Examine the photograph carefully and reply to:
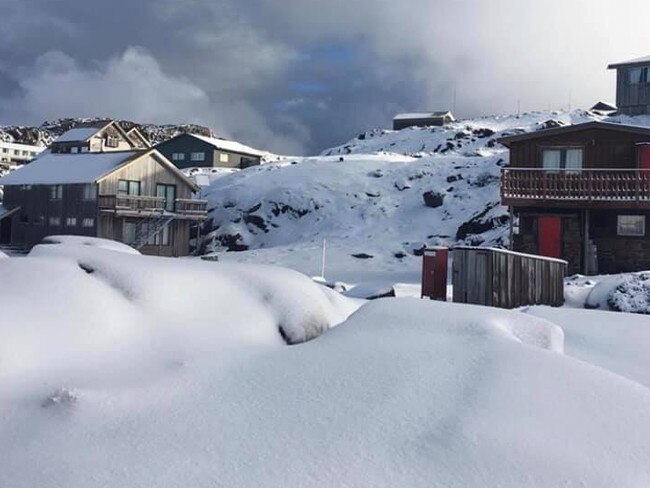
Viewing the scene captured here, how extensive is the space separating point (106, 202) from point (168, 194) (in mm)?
4575

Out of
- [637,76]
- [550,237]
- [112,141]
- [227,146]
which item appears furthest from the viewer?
[227,146]

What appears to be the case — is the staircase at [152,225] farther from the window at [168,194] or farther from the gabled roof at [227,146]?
Answer: the gabled roof at [227,146]

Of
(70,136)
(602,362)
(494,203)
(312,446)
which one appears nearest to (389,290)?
(602,362)

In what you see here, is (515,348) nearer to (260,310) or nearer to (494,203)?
(260,310)

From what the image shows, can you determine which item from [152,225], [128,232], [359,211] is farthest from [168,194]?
[359,211]

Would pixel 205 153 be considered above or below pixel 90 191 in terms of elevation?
above

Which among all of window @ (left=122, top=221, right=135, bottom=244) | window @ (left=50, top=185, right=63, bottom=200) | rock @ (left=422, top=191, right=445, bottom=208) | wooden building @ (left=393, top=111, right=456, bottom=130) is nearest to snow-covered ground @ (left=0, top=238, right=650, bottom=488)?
window @ (left=122, top=221, right=135, bottom=244)

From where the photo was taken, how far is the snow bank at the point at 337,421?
3.53 meters

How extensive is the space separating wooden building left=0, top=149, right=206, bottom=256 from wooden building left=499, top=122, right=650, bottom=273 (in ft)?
75.0

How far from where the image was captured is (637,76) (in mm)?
50344

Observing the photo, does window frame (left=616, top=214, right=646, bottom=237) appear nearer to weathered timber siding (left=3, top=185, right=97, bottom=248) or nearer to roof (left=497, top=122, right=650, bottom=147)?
roof (left=497, top=122, right=650, bottom=147)

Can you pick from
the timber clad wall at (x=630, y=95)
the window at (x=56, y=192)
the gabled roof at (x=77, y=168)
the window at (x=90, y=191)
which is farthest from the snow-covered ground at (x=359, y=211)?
the window at (x=56, y=192)

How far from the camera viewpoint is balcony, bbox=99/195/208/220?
38344 millimetres

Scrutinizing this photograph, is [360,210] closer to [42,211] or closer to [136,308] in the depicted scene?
[42,211]
